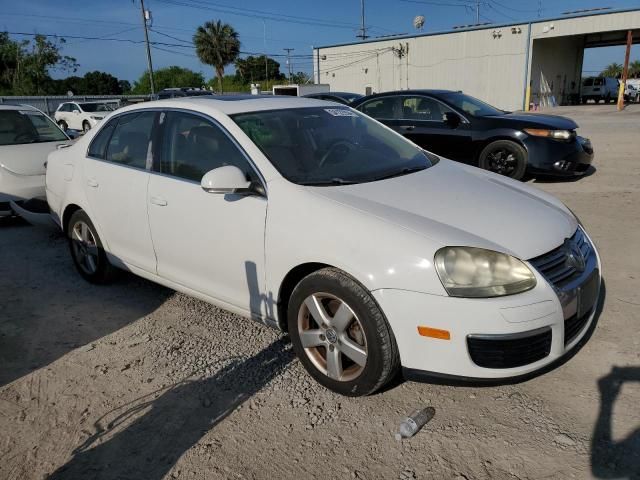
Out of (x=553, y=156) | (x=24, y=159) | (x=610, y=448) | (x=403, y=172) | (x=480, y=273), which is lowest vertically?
(x=610, y=448)

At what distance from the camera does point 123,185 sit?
389 cm

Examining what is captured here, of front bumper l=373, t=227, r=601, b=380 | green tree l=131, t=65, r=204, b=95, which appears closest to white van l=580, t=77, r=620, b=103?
front bumper l=373, t=227, r=601, b=380

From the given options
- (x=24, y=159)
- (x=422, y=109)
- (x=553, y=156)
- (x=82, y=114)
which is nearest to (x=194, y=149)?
(x=24, y=159)

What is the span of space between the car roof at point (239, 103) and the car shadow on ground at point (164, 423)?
1.66m

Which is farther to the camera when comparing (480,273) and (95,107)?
(95,107)

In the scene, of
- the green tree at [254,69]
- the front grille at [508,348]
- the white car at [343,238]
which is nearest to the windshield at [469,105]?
the white car at [343,238]

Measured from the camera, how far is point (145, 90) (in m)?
79.7

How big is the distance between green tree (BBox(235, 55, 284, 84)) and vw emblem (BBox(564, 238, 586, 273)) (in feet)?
237

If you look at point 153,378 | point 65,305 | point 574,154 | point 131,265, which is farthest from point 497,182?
point 574,154

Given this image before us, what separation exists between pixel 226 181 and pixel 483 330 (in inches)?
62.0

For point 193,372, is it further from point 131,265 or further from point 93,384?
point 131,265

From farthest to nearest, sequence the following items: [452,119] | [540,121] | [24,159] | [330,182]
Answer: [452,119] < [540,121] < [24,159] < [330,182]

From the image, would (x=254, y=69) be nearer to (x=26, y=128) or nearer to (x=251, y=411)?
(x=26, y=128)

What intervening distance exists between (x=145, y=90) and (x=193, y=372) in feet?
277
